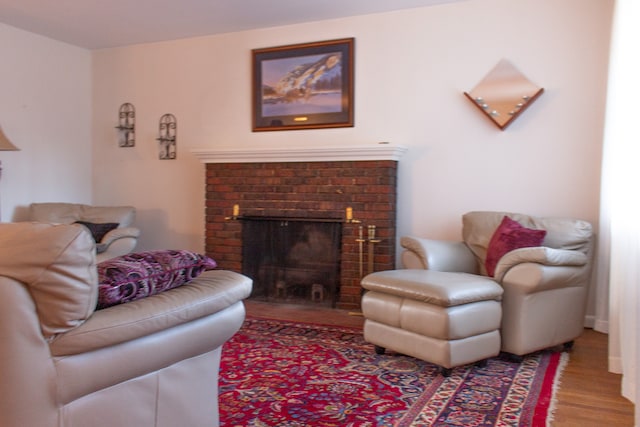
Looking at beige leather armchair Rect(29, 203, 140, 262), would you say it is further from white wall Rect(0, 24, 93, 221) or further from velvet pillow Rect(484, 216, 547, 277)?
velvet pillow Rect(484, 216, 547, 277)

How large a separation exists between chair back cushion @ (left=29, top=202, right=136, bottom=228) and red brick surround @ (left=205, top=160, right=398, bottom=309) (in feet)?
2.62

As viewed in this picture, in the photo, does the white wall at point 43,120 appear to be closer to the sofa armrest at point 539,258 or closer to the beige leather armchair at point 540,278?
the beige leather armchair at point 540,278

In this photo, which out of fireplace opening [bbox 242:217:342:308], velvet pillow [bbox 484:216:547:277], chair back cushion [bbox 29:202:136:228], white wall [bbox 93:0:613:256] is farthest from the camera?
chair back cushion [bbox 29:202:136:228]

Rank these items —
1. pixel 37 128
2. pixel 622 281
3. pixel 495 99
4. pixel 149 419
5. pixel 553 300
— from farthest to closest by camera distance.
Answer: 1. pixel 37 128
2. pixel 495 99
3. pixel 553 300
4. pixel 622 281
5. pixel 149 419

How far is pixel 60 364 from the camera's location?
145 centimetres

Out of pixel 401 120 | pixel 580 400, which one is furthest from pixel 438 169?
pixel 580 400

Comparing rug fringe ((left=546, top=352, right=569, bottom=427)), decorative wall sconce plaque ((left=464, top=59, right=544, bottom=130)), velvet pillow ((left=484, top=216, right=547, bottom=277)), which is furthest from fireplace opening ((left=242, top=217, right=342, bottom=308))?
rug fringe ((left=546, top=352, right=569, bottom=427))

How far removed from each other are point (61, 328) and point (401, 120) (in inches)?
141

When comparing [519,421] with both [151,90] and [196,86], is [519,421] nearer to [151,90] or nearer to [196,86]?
[196,86]

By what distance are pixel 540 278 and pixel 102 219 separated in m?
3.96

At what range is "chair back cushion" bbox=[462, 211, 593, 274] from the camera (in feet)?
11.3

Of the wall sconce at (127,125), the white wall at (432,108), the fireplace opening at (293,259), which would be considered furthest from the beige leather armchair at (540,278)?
the wall sconce at (127,125)

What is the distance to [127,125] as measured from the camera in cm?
578

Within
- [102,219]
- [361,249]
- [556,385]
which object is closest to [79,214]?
[102,219]
